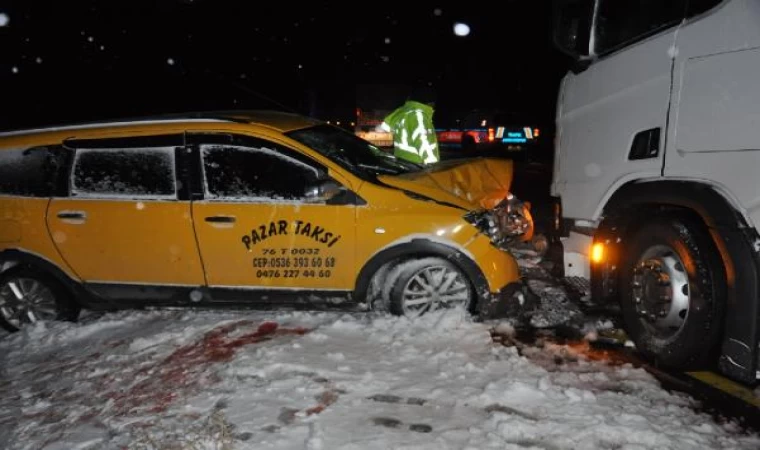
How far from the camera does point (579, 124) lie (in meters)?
4.63

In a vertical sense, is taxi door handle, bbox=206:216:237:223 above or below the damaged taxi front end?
below

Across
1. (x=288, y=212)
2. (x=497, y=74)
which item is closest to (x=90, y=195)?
(x=288, y=212)

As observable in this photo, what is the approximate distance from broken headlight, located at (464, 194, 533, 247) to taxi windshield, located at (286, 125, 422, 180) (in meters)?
0.92

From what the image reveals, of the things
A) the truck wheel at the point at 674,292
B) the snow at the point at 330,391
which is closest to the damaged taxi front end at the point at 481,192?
the snow at the point at 330,391

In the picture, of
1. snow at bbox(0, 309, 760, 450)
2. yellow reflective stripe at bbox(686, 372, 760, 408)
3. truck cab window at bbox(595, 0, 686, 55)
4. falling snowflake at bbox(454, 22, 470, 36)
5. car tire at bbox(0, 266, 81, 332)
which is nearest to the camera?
snow at bbox(0, 309, 760, 450)

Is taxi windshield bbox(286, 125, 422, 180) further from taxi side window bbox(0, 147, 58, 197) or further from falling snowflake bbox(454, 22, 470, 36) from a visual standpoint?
falling snowflake bbox(454, 22, 470, 36)

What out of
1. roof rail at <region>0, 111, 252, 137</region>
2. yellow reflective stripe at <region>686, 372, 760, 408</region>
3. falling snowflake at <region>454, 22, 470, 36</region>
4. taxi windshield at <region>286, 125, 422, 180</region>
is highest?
falling snowflake at <region>454, 22, 470, 36</region>

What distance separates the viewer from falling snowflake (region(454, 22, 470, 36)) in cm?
3802

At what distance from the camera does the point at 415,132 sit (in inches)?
292

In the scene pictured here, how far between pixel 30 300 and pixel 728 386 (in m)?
5.50

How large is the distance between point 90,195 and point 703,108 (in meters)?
4.60

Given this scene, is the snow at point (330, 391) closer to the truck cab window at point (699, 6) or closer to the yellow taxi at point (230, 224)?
the yellow taxi at point (230, 224)

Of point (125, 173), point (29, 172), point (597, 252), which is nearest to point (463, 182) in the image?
point (597, 252)

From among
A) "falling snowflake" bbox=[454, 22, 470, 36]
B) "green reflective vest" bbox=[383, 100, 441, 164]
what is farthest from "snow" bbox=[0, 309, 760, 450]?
"falling snowflake" bbox=[454, 22, 470, 36]
